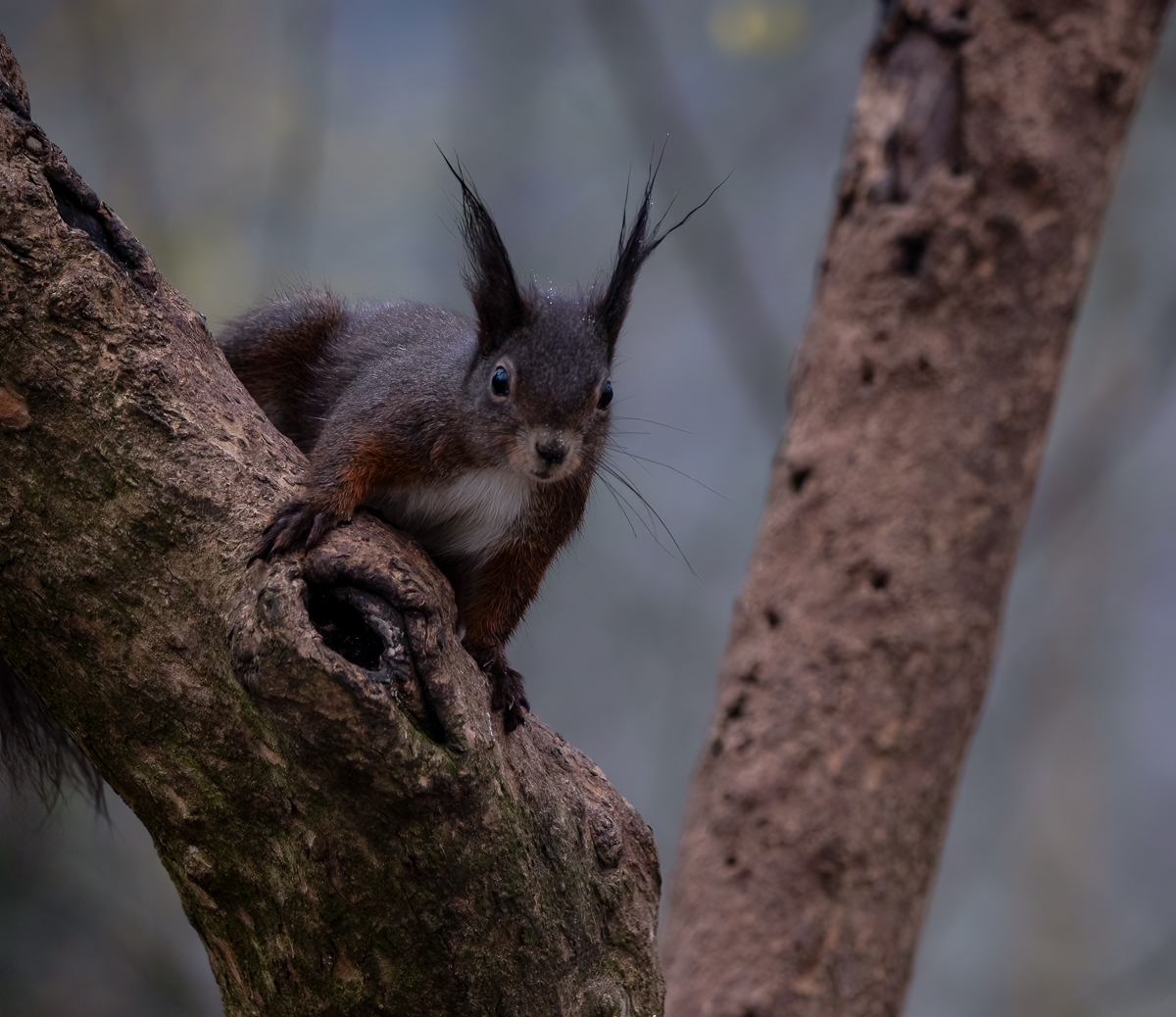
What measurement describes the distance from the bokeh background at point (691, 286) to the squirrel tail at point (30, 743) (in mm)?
3297

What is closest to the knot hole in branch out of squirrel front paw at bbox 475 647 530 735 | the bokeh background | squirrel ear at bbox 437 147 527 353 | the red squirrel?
squirrel front paw at bbox 475 647 530 735

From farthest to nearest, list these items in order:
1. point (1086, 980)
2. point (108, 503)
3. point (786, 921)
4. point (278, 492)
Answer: point (1086, 980), point (278, 492), point (108, 503), point (786, 921)

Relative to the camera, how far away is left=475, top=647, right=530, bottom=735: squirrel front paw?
6.43ft

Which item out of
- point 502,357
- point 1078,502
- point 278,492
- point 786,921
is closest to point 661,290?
point 1078,502

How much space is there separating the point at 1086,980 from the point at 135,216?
565 cm

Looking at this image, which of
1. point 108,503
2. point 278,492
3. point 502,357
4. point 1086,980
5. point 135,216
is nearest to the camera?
point 108,503

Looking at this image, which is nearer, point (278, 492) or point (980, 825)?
point (278, 492)

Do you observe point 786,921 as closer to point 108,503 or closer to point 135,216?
point 108,503

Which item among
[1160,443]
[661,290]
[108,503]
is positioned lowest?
[108,503]

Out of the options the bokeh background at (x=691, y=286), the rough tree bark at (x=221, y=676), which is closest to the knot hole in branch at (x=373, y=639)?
the rough tree bark at (x=221, y=676)

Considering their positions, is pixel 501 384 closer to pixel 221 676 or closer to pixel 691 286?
pixel 221 676

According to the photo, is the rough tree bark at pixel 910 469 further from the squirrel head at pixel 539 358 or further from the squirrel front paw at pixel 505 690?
the squirrel head at pixel 539 358

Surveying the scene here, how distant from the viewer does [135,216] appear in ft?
16.4

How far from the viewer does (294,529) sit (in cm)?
161
